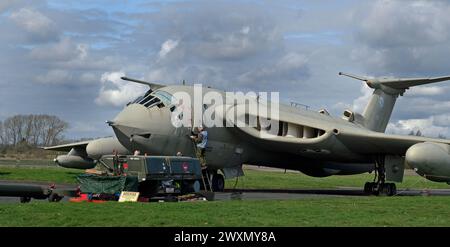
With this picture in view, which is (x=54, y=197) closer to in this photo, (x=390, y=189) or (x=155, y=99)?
(x=155, y=99)

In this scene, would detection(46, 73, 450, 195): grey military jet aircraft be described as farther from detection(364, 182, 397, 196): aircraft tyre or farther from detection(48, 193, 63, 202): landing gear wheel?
detection(48, 193, 63, 202): landing gear wheel

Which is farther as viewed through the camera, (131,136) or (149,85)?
(149,85)

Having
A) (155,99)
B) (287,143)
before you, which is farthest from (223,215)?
(287,143)

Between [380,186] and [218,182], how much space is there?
248 inches

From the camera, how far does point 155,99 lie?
74.9 feet

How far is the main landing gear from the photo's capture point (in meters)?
25.0

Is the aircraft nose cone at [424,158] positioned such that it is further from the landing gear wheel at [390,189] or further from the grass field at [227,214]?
the grass field at [227,214]

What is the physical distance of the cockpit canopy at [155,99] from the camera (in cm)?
2267

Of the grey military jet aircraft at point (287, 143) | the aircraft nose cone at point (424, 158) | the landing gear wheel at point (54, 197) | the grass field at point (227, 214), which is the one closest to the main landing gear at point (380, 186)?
the grey military jet aircraft at point (287, 143)

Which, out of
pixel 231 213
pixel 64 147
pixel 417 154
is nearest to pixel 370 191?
pixel 417 154
